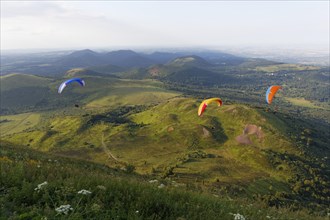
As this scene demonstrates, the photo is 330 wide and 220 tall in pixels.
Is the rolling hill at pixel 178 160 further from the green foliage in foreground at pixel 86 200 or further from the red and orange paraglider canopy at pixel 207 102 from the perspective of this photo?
the red and orange paraglider canopy at pixel 207 102

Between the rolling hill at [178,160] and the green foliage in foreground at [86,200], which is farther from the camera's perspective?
the rolling hill at [178,160]

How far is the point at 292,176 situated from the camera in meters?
98.6

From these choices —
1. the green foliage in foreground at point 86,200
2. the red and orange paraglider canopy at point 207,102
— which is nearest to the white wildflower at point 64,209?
the green foliage in foreground at point 86,200

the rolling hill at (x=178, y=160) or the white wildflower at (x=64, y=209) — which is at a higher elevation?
the white wildflower at (x=64, y=209)

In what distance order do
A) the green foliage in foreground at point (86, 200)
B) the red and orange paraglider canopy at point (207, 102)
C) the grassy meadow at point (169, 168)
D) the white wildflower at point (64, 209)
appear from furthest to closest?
1. the red and orange paraglider canopy at point (207, 102)
2. the grassy meadow at point (169, 168)
3. the green foliage in foreground at point (86, 200)
4. the white wildflower at point (64, 209)

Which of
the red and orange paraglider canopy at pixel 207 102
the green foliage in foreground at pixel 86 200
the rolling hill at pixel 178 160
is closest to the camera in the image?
the green foliage in foreground at pixel 86 200

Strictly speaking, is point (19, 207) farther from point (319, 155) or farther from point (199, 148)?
point (319, 155)

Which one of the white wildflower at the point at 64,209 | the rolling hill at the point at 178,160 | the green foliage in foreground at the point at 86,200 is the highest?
the white wildflower at the point at 64,209

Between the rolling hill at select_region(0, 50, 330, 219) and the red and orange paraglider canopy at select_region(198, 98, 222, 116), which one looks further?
the red and orange paraglider canopy at select_region(198, 98, 222, 116)

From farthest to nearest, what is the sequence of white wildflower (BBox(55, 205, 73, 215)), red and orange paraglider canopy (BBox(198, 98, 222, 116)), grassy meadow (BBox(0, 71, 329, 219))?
red and orange paraglider canopy (BBox(198, 98, 222, 116)) → grassy meadow (BBox(0, 71, 329, 219)) → white wildflower (BBox(55, 205, 73, 215))

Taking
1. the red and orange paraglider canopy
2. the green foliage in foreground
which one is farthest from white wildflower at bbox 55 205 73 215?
the red and orange paraglider canopy

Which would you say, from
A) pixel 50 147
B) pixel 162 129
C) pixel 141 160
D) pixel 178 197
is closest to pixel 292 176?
pixel 141 160

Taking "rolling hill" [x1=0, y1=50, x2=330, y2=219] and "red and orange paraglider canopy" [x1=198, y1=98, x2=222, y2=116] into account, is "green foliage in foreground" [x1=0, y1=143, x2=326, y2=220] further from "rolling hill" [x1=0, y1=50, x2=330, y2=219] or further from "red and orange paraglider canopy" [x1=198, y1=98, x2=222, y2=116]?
"red and orange paraglider canopy" [x1=198, y1=98, x2=222, y2=116]

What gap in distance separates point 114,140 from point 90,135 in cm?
2179
